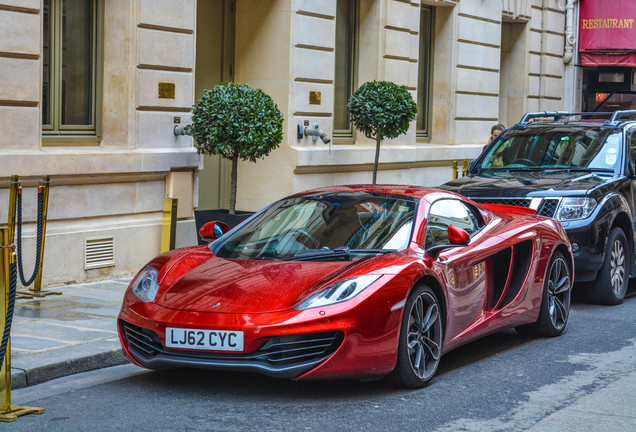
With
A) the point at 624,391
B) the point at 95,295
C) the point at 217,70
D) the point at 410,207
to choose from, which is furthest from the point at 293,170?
the point at 624,391

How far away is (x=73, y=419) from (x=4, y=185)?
4829mm

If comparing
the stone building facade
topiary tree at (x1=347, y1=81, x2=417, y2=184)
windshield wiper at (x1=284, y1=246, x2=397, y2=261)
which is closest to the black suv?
topiary tree at (x1=347, y1=81, x2=417, y2=184)

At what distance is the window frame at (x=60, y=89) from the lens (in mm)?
11258

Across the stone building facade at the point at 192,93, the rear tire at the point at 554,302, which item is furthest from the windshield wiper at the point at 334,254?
the stone building facade at the point at 192,93

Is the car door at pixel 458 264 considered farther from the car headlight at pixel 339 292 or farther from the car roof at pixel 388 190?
the car headlight at pixel 339 292

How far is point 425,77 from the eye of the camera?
1956 cm

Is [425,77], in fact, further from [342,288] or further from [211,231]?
[342,288]

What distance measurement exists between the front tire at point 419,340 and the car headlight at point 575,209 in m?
3.99

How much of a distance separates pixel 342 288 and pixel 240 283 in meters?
0.67

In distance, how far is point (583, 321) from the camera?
957 cm

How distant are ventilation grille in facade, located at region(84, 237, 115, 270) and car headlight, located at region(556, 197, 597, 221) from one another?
4.70 metres

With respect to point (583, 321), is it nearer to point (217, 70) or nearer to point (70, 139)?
point (70, 139)

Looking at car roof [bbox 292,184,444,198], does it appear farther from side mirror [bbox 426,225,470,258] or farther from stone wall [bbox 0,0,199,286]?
stone wall [bbox 0,0,199,286]

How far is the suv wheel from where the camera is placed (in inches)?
415
